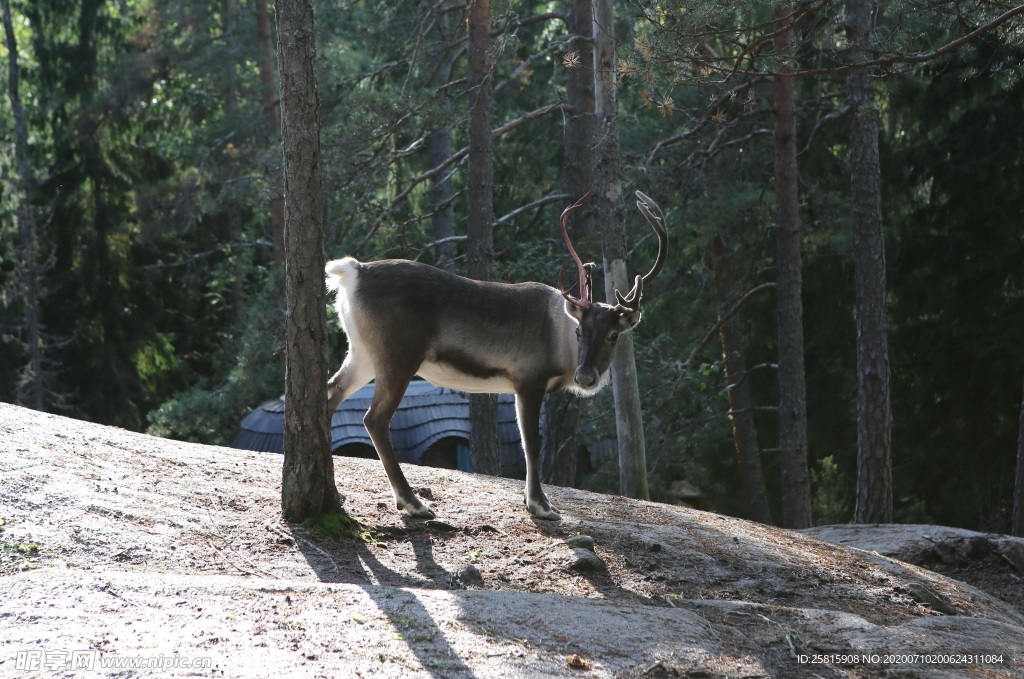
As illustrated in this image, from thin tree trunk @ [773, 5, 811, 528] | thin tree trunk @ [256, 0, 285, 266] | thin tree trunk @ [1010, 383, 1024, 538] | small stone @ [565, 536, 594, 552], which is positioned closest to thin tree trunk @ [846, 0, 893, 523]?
thin tree trunk @ [1010, 383, 1024, 538]

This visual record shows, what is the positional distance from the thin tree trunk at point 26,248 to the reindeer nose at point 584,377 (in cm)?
1797

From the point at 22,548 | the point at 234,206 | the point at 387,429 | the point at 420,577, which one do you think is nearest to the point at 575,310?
the point at 387,429

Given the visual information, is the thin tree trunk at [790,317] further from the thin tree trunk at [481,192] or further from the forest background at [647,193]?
the thin tree trunk at [481,192]

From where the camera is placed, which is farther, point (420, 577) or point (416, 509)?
point (416, 509)

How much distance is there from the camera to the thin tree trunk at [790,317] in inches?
551

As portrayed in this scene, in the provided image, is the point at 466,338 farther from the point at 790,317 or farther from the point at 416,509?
the point at 790,317

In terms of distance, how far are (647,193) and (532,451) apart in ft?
22.8

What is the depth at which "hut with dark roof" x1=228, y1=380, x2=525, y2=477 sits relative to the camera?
1919 centimetres

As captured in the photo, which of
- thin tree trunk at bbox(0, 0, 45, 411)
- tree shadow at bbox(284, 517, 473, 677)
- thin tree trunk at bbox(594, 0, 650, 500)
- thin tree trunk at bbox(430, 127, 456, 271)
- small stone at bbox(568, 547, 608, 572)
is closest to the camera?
tree shadow at bbox(284, 517, 473, 677)

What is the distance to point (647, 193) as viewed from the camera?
46.4 feet

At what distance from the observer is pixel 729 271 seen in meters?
18.0

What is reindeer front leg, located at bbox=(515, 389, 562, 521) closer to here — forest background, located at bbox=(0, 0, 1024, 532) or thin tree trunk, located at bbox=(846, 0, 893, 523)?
forest background, located at bbox=(0, 0, 1024, 532)

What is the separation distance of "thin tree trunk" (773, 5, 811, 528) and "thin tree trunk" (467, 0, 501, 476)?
3.77 m

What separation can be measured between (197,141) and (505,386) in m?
20.5
